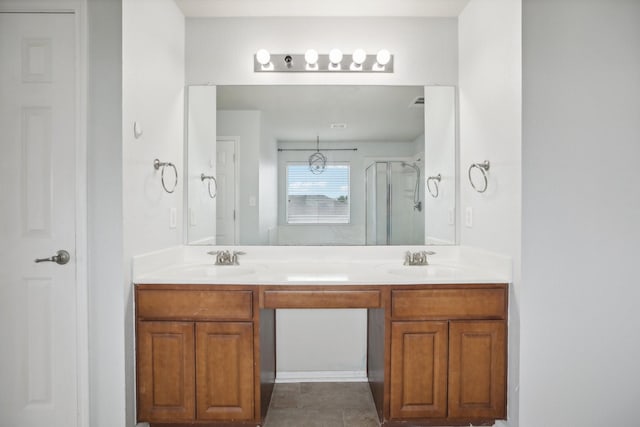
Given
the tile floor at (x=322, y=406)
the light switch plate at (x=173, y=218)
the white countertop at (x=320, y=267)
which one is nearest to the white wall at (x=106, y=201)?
the white countertop at (x=320, y=267)

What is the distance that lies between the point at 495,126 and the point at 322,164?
1.07 meters

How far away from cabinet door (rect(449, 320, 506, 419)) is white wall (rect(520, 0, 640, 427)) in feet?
0.37

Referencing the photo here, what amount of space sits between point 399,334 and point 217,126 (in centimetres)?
173

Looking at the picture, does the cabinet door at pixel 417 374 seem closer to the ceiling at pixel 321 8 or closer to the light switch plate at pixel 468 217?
the light switch plate at pixel 468 217

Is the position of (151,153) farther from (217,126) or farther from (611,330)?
(611,330)

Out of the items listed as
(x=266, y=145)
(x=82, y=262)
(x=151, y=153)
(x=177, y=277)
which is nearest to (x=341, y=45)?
(x=266, y=145)

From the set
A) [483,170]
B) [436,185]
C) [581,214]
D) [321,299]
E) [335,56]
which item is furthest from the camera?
[436,185]

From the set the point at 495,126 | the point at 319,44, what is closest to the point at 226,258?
the point at 319,44

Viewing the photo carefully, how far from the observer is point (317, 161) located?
8.02ft

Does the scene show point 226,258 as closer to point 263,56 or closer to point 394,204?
point 394,204

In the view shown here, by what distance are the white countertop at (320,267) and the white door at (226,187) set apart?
154 millimetres

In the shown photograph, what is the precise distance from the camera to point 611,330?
1.74m

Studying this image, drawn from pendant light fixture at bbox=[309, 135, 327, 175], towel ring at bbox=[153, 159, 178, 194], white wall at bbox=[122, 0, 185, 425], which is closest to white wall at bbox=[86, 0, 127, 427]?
white wall at bbox=[122, 0, 185, 425]

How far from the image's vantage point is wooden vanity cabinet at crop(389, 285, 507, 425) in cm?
180
